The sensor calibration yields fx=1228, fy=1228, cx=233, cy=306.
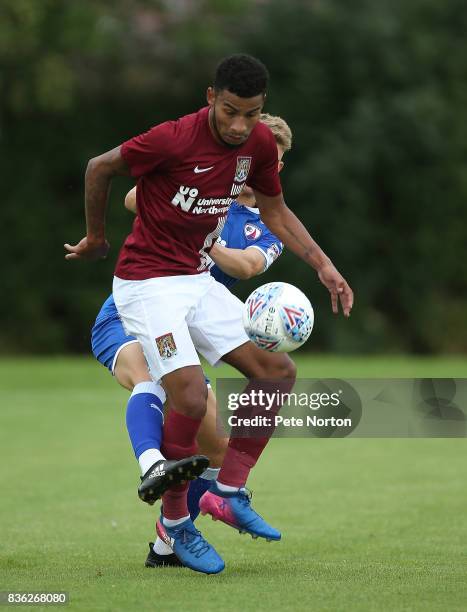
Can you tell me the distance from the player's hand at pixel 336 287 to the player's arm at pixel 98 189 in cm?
108

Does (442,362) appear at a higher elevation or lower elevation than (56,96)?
lower

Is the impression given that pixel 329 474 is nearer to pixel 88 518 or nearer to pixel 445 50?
pixel 88 518

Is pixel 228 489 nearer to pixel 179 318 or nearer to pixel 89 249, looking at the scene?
pixel 179 318

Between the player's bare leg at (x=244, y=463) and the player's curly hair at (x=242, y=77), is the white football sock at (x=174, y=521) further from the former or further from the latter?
the player's curly hair at (x=242, y=77)

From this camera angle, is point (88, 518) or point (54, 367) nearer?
point (88, 518)

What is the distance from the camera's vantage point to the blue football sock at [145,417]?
5797mm

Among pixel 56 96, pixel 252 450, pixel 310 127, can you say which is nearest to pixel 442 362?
pixel 310 127

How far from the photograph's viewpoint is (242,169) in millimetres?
5770

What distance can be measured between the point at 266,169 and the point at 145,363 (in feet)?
3.93

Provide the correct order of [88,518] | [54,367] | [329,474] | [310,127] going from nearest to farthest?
[88,518], [329,474], [54,367], [310,127]

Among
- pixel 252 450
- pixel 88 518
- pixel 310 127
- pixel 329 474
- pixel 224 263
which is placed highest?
pixel 224 263

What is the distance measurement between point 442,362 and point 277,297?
18.8 m

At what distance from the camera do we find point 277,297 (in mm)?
5723

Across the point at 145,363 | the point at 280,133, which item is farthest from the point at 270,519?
the point at 280,133
